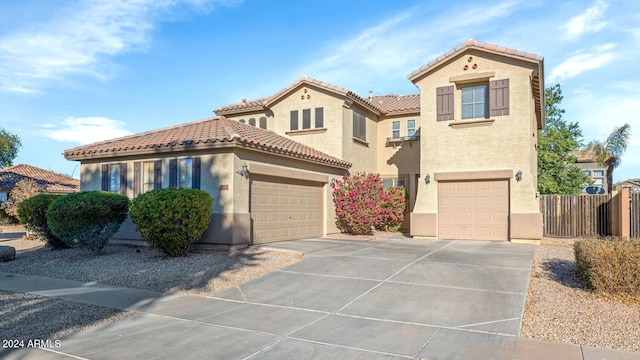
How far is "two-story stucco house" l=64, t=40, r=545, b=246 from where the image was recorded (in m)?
13.8

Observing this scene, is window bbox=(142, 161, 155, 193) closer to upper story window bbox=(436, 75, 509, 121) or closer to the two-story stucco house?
the two-story stucco house

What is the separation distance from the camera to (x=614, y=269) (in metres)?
7.47

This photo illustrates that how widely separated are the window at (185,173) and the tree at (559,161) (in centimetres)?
2217

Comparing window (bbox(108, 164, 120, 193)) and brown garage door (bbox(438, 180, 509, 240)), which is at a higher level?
window (bbox(108, 164, 120, 193))

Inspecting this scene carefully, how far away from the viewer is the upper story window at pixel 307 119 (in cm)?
1944

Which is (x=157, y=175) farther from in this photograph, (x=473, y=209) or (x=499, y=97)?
(x=499, y=97)

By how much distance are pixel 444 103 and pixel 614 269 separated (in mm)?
10055

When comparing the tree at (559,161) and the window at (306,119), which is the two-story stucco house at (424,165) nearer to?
the window at (306,119)

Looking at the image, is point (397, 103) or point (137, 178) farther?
point (397, 103)

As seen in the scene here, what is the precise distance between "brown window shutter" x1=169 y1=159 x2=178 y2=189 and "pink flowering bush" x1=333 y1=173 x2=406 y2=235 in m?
6.87

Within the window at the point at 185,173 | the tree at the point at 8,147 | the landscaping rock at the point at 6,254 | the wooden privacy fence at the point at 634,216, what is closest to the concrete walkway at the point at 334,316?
the landscaping rock at the point at 6,254

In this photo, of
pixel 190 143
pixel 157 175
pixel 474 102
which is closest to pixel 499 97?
pixel 474 102

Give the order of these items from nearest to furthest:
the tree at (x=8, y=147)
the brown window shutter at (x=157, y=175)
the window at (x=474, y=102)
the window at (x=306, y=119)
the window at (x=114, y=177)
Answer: the brown window shutter at (x=157, y=175)
the window at (x=114, y=177)
the window at (x=474, y=102)
the window at (x=306, y=119)
the tree at (x=8, y=147)

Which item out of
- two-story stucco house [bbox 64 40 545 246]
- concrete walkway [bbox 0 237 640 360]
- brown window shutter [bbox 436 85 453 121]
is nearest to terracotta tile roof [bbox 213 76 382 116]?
two-story stucco house [bbox 64 40 545 246]
